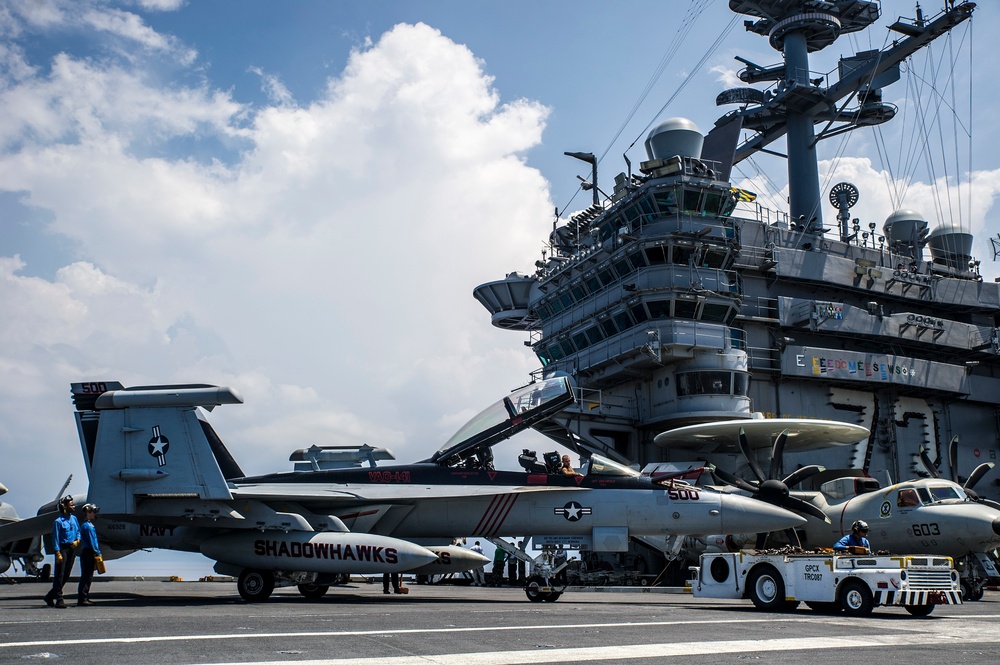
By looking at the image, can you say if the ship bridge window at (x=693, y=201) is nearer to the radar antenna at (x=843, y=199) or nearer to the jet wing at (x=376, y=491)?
the radar antenna at (x=843, y=199)

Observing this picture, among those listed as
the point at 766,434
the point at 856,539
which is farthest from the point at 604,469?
the point at 766,434

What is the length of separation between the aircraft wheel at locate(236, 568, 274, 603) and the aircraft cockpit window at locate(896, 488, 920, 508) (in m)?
14.4

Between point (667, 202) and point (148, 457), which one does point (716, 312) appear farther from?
point (148, 457)

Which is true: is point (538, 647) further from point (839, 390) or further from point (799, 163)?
point (799, 163)

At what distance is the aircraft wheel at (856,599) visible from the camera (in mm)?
12062

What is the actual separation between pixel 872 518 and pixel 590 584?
1141cm

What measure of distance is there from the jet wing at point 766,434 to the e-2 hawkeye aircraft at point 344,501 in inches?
505

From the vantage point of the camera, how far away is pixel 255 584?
49.6 feet

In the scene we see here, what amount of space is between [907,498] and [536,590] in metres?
9.93

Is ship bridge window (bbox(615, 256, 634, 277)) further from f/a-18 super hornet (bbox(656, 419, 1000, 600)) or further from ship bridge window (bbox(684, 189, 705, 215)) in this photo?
f/a-18 super hornet (bbox(656, 419, 1000, 600))

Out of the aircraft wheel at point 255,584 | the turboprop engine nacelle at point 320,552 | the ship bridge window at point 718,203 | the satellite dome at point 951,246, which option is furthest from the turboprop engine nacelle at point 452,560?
the satellite dome at point 951,246

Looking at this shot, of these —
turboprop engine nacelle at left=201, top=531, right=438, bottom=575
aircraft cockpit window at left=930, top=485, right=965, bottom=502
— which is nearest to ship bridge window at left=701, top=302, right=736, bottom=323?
aircraft cockpit window at left=930, top=485, right=965, bottom=502

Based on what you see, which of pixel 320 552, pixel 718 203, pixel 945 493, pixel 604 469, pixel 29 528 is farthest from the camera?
pixel 718 203

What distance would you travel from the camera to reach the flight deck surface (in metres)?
6.89
